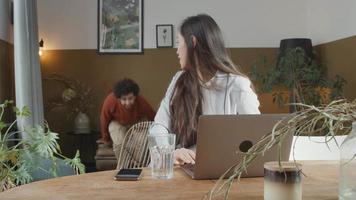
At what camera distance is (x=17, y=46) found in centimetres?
421

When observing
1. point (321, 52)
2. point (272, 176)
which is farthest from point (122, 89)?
point (272, 176)

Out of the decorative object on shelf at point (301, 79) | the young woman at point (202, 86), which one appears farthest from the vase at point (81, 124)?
the young woman at point (202, 86)

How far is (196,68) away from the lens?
1990 mm

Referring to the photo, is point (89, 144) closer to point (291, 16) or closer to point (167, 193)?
point (291, 16)

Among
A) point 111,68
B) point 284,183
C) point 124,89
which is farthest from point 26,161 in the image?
point 111,68

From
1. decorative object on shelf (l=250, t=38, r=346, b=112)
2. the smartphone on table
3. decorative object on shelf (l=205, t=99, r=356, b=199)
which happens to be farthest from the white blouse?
decorative object on shelf (l=250, t=38, r=346, b=112)

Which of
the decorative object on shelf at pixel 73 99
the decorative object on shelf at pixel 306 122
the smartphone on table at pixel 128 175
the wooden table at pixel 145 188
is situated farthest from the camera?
the decorative object on shelf at pixel 73 99

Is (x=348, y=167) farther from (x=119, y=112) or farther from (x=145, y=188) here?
(x=119, y=112)

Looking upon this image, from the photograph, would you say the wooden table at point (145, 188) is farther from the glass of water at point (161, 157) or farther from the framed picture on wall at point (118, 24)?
the framed picture on wall at point (118, 24)

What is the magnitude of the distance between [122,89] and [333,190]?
403 centimetres

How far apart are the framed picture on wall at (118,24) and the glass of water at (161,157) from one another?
4.66 meters

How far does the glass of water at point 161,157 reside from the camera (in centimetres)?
133

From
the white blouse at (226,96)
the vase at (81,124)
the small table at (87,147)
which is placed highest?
the white blouse at (226,96)

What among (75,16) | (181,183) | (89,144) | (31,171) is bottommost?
(89,144)
